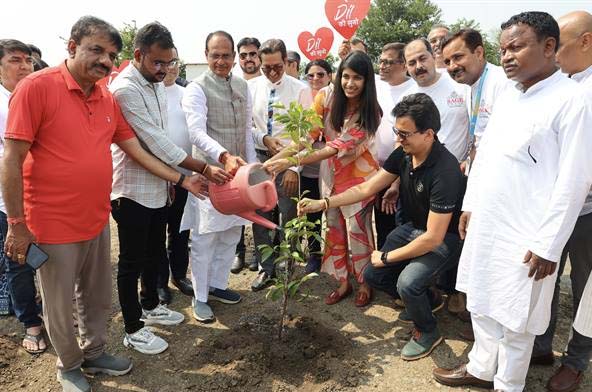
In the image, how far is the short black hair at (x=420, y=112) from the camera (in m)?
2.72

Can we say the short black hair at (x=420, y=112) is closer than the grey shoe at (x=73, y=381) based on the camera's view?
No

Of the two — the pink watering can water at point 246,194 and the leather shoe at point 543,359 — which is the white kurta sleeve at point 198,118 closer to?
the pink watering can water at point 246,194

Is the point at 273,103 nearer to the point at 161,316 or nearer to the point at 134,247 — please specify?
the point at 134,247

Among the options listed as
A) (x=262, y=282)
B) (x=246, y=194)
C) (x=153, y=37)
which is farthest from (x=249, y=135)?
(x=262, y=282)

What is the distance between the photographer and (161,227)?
309 cm

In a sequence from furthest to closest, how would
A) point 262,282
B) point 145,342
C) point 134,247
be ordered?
point 262,282 → point 145,342 → point 134,247

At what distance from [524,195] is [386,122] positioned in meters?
1.77

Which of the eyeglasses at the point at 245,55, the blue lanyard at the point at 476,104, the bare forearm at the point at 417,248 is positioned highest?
the eyeglasses at the point at 245,55

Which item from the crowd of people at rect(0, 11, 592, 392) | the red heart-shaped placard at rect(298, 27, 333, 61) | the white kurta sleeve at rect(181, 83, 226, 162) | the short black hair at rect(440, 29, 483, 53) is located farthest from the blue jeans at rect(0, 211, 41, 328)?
the red heart-shaped placard at rect(298, 27, 333, 61)

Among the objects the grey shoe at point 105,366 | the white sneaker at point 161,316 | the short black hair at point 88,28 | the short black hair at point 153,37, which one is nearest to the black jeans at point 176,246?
the white sneaker at point 161,316

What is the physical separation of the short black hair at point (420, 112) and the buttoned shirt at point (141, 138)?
1.51m

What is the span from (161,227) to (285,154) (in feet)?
3.55

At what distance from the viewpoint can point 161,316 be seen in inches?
131

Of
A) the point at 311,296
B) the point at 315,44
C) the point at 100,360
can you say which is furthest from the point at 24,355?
the point at 315,44
